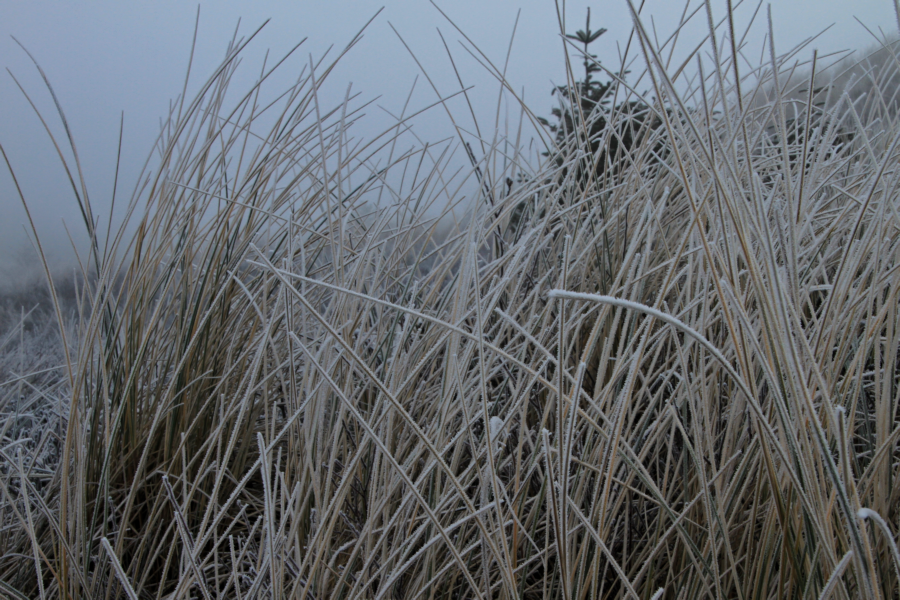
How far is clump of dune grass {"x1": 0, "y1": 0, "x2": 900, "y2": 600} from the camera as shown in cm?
35

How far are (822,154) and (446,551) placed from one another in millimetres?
606

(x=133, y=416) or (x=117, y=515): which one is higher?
(x=133, y=416)

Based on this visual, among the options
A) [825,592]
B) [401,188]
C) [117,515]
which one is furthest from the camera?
[401,188]

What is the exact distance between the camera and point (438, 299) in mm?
764

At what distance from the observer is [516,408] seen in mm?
448

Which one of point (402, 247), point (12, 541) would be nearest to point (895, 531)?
point (402, 247)

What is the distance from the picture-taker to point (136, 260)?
73 centimetres

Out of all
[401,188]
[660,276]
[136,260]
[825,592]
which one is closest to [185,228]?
[136,260]

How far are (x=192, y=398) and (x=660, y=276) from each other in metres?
0.68

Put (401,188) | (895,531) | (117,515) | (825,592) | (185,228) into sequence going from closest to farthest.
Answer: (825,592) < (895,531) < (117,515) < (185,228) < (401,188)

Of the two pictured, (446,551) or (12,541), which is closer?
(446,551)

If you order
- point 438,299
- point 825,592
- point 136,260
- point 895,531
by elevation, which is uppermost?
point 136,260

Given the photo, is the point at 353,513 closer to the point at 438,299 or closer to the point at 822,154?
the point at 438,299

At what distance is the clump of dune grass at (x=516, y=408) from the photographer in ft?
1.15
